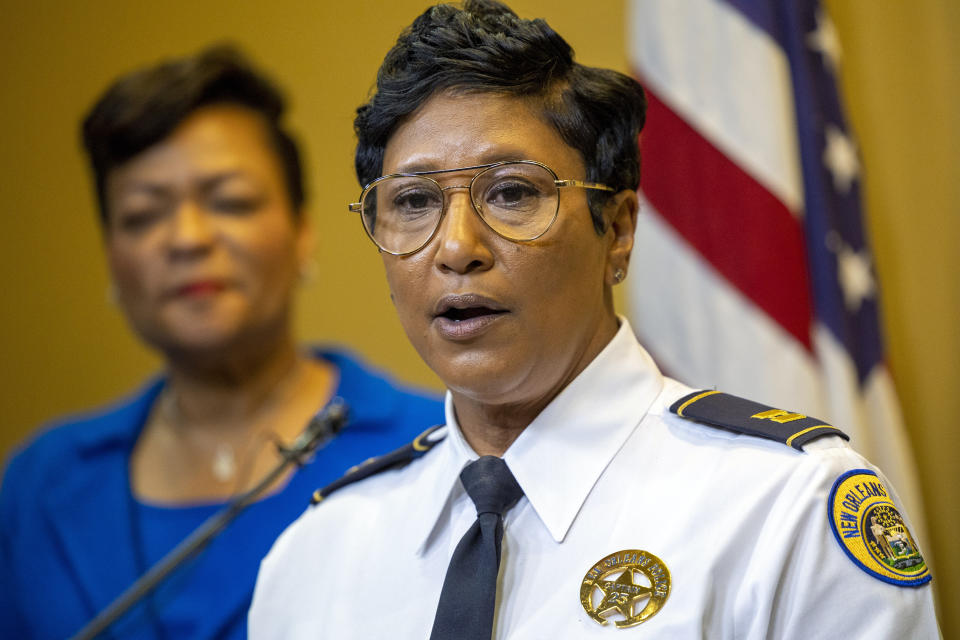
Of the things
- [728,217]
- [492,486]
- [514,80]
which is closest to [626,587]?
[492,486]

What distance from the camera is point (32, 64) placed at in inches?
99.0

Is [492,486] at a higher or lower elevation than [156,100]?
lower

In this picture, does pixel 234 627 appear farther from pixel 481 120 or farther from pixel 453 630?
pixel 481 120

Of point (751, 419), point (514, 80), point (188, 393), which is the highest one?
point (514, 80)

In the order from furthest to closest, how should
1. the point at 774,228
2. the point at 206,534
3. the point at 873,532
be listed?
1. the point at 774,228
2. the point at 206,534
3. the point at 873,532

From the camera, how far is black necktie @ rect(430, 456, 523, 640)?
86 cm

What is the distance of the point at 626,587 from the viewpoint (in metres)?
0.83

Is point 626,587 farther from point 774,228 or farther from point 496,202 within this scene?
point 774,228

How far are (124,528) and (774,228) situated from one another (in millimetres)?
1160

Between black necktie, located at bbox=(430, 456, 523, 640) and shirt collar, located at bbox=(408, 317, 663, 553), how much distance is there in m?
0.02

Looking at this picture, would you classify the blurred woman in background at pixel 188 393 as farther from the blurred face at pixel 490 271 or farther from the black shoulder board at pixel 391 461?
the blurred face at pixel 490 271

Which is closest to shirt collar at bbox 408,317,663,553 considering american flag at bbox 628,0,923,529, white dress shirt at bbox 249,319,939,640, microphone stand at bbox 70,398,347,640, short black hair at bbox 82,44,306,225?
white dress shirt at bbox 249,319,939,640

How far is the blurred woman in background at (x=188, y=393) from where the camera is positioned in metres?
1.64

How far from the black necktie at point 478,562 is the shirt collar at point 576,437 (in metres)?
0.02
